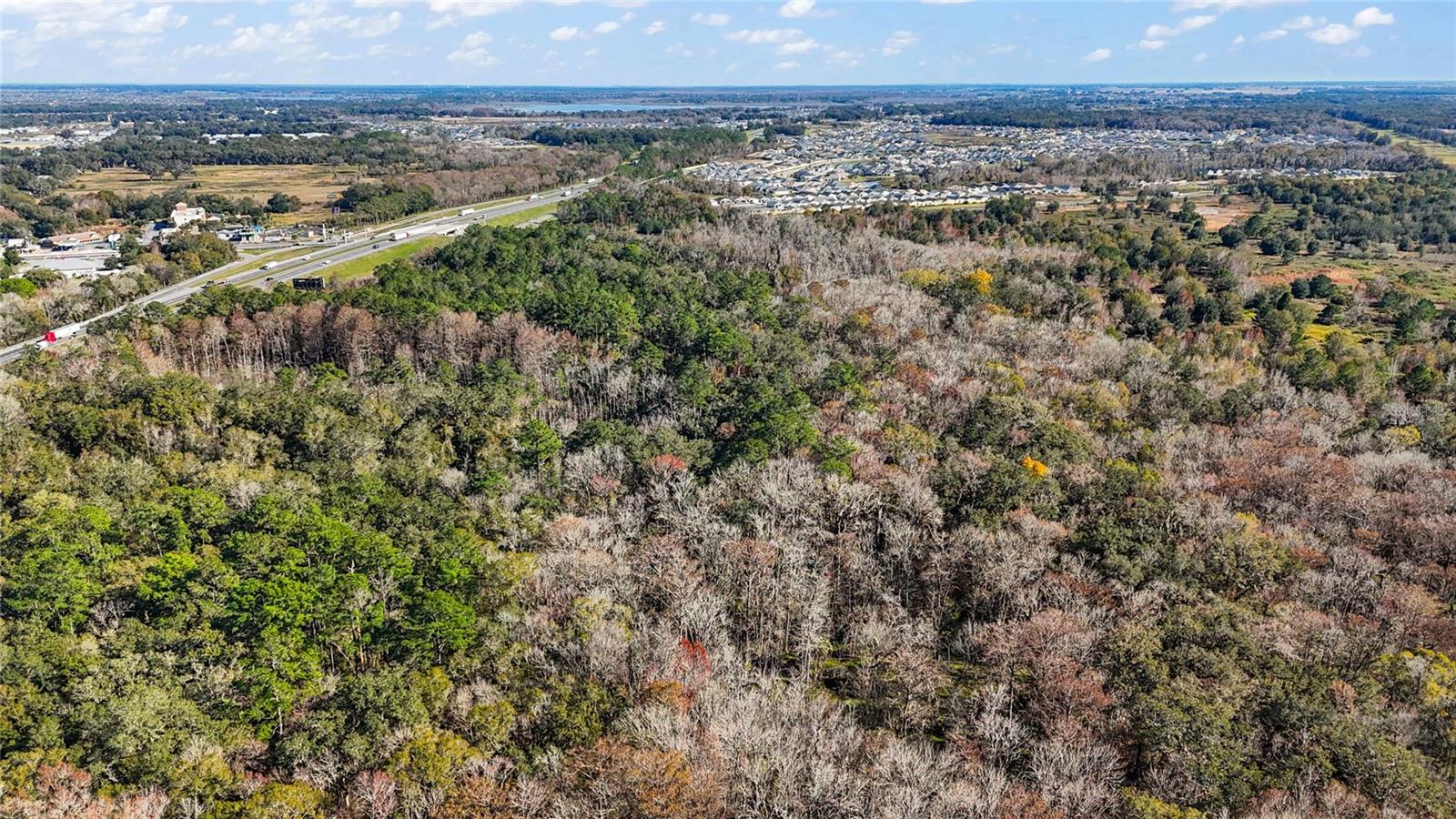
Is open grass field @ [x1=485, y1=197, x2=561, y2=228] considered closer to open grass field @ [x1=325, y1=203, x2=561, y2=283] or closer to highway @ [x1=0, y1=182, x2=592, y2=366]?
open grass field @ [x1=325, y1=203, x2=561, y2=283]

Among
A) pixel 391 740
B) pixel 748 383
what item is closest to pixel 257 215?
pixel 748 383

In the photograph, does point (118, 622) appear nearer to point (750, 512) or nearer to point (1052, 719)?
point (750, 512)

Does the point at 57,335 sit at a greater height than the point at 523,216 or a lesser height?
lesser

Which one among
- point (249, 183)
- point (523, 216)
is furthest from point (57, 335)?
point (249, 183)

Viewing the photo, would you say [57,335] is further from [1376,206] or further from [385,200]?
[1376,206]

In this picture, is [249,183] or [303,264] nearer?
[303,264]

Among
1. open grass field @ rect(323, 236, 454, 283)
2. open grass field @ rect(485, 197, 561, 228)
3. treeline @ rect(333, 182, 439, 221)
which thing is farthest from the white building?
open grass field @ rect(485, 197, 561, 228)
